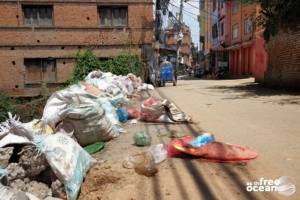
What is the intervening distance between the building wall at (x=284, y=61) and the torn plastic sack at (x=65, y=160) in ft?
41.1

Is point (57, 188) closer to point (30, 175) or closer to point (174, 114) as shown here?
point (30, 175)

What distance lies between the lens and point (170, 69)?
2405 cm

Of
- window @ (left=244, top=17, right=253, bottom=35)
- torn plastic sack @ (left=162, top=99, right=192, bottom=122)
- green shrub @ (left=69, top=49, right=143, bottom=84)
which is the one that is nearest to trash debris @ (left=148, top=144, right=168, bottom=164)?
torn plastic sack @ (left=162, top=99, right=192, bottom=122)

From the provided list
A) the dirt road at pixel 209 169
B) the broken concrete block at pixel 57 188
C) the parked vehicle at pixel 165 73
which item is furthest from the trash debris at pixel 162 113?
the parked vehicle at pixel 165 73

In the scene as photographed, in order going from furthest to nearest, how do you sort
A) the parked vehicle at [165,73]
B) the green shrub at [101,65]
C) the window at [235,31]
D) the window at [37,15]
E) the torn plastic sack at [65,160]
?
the window at [235,31]
the parked vehicle at [165,73]
the window at [37,15]
the green shrub at [101,65]
the torn plastic sack at [65,160]

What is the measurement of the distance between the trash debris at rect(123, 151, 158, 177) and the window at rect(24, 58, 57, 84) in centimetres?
1963

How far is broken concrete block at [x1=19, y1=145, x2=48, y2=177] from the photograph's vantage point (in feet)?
15.3

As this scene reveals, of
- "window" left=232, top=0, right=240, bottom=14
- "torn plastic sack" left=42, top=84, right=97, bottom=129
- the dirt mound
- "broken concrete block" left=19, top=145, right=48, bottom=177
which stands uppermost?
"window" left=232, top=0, right=240, bottom=14

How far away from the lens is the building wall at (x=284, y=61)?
16.1 m

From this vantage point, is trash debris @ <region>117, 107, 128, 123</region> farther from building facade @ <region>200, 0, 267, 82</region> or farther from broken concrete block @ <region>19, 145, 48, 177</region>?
building facade @ <region>200, 0, 267, 82</region>

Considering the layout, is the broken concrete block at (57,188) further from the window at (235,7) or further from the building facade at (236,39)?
the window at (235,7)

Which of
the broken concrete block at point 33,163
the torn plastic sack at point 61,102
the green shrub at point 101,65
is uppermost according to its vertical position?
the green shrub at point 101,65

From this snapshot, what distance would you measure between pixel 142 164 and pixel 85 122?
1.69 meters

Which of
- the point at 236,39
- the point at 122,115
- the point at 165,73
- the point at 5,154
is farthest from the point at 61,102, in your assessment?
the point at 236,39
